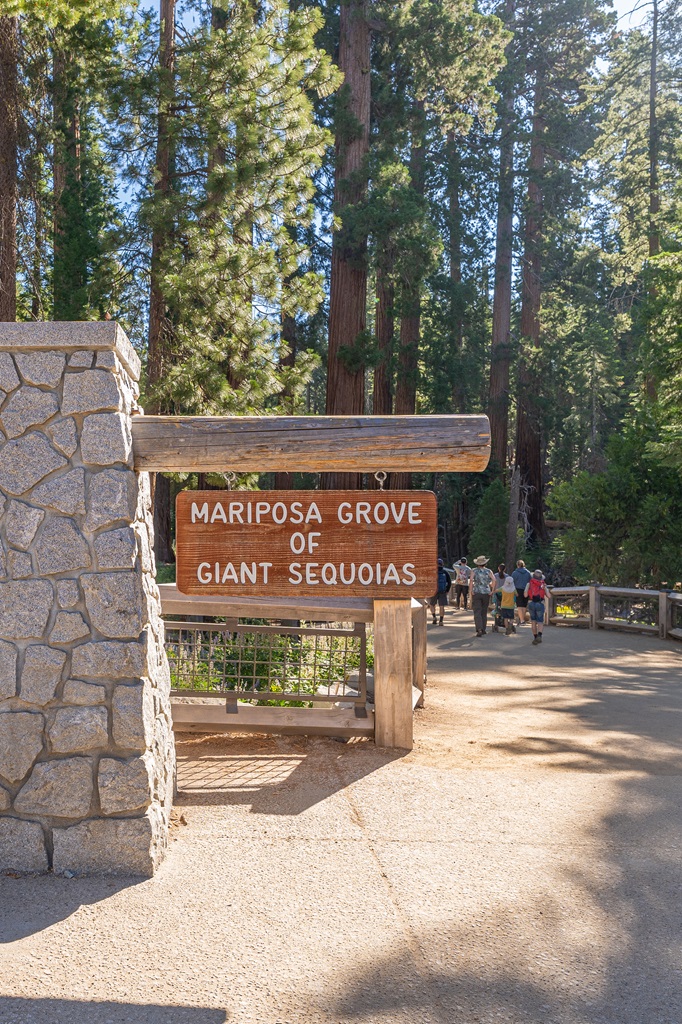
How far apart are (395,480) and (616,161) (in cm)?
1625

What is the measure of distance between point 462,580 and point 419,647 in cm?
1124

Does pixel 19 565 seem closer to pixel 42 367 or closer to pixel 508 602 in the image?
pixel 42 367

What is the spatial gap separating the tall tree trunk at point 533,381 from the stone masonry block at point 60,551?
2424cm

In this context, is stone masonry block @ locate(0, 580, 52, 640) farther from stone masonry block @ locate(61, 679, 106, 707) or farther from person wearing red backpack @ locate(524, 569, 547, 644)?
person wearing red backpack @ locate(524, 569, 547, 644)

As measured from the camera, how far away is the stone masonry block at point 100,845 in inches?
165

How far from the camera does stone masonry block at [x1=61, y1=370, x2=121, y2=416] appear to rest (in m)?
4.28

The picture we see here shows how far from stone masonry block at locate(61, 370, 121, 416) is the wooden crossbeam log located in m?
0.22

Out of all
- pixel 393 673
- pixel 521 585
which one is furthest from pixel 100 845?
pixel 521 585

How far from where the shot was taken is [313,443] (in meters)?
4.37

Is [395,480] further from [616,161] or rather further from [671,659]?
[616,161]

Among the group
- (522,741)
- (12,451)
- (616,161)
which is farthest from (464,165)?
(12,451)

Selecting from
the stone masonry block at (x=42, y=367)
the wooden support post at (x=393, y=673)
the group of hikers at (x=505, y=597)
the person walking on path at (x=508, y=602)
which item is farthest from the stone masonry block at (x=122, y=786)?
the person walking on path at (x=508, y=602)

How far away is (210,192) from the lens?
1070cm

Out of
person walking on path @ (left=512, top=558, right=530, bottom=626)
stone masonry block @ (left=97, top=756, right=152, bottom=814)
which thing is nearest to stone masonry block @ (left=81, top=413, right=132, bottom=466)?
stone masonry block @ (left=97, top=756, right=152, bottom=814)
